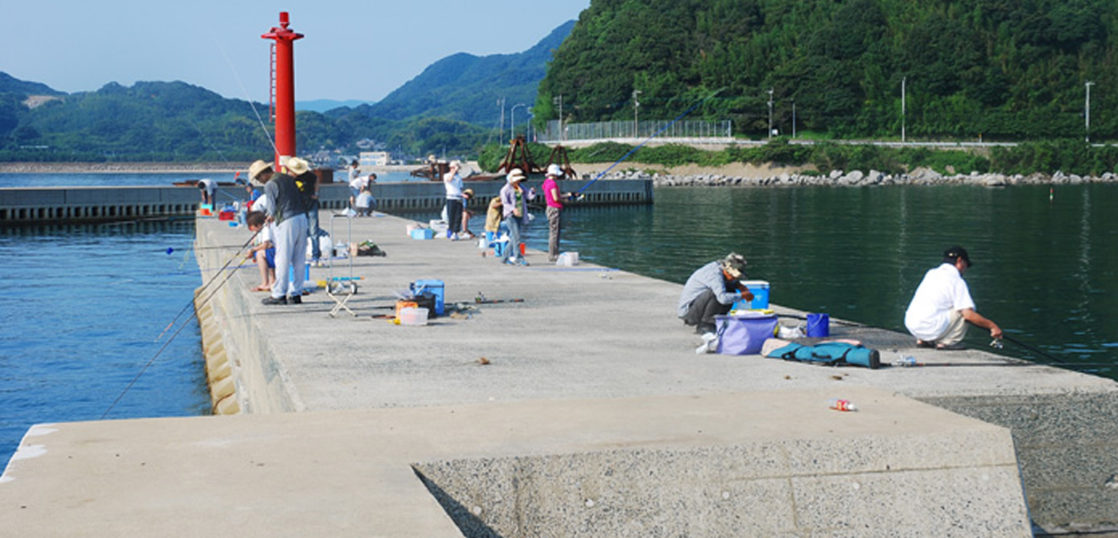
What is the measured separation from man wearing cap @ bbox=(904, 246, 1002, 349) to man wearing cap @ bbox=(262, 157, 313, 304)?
7.07 m

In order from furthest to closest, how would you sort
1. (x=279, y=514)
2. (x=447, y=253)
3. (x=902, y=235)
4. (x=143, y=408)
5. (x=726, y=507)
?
1. (x=902, y=235)
2. (x=447, y=253)
3. (x=143, y=408)
4. (x=726, y=507)
5. (x=279, y=514)

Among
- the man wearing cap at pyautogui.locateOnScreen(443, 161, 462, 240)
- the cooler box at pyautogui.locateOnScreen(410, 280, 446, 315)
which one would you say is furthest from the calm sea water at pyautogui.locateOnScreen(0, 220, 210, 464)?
the man wearing cap at pyautogui.locateOnScreen(443, 161, 462, 240)

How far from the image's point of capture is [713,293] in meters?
12.2

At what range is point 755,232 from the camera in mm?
46844

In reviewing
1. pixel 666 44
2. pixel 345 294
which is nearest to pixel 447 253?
pixel 345 294

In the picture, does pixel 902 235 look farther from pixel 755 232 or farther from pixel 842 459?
pixel 842 459

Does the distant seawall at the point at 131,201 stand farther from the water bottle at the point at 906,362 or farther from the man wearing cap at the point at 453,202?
the water bottle at the point at 906,362

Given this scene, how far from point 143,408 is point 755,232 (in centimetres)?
3432

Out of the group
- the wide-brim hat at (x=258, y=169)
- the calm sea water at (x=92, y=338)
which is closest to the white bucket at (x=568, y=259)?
the calm sea water at (x=92, y=338)

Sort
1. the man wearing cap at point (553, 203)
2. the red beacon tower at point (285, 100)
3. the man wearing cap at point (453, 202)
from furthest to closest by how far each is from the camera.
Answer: the red beacon tower at point (285, 100)
the man wearing cap at point (453, 202)
the man wearing cap at point (553, 203)

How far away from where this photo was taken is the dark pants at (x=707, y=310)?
1224 cm

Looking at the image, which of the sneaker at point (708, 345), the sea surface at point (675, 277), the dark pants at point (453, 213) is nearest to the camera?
the sneaker at point (708, 345)

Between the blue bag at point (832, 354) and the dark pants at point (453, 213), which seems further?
the dark pants at point (453, 213)

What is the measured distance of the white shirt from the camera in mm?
11312
